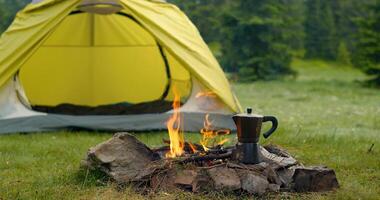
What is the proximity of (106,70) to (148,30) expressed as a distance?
238 cm


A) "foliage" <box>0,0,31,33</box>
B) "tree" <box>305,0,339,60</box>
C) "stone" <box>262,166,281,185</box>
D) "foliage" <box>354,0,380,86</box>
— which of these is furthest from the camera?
"tree" <box>305,0,339,60</box>

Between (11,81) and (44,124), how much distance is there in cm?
70

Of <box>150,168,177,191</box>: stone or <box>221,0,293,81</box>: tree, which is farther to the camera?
<box>221,0,293,81</box>: tree

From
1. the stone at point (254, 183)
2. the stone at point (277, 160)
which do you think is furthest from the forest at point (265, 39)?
the stone at point (254, 183)

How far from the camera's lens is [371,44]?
19156 millimetres

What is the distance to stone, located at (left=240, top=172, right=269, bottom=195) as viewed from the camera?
4367 mm

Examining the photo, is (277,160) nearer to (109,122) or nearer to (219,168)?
(219,168)

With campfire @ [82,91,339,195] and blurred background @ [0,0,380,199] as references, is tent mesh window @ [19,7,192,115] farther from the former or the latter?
campfire @ [82,91,339,195]

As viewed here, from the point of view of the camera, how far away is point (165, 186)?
443cm

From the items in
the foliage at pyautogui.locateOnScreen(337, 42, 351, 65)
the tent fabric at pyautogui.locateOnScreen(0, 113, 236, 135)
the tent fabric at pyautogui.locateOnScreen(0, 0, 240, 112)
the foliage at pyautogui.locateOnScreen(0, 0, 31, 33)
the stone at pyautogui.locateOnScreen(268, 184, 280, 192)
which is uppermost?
the tent fabric at pyautogui.locateOnScreen(0, 0, 240, 112)

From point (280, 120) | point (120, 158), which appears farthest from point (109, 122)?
point (120, 158)

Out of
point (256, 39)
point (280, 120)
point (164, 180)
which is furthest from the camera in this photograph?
point (256, 39)

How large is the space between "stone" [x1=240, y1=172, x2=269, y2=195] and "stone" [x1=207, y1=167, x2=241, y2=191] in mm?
47

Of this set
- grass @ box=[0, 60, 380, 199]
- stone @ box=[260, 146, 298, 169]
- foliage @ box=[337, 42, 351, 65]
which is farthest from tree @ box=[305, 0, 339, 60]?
stone @ box=[260, 146, 298, 169]
